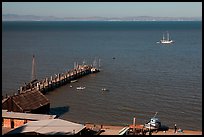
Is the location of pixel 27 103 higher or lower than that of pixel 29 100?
lower

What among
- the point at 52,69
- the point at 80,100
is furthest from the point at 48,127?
the point at 52,69

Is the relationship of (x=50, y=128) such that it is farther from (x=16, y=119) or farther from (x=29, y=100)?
(x=29, y=100)

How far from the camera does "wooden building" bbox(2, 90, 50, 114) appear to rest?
22.0 metres

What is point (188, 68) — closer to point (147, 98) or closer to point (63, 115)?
point (147, 98)

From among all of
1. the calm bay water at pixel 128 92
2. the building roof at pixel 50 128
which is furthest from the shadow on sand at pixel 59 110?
the building roof at pixel 50 128

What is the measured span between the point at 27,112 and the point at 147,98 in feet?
35.4

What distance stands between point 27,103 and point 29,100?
1.08 ft

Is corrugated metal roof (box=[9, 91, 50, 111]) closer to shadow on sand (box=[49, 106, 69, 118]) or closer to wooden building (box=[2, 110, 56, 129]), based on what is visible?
shadow on sand (box=[49, 106, 69, 118])

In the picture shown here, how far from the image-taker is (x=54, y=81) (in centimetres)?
3462

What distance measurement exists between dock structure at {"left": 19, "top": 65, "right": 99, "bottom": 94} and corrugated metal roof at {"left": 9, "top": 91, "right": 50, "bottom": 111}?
566 centimetres

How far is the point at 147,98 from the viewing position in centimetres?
2908

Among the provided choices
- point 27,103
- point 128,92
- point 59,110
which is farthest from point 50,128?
point 128,92

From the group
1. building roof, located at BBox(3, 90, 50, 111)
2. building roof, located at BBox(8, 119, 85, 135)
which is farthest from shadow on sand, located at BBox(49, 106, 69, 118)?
building roof, located at BBox(8, 119, 85, 135)

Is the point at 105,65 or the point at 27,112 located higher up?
the point at 105,65
